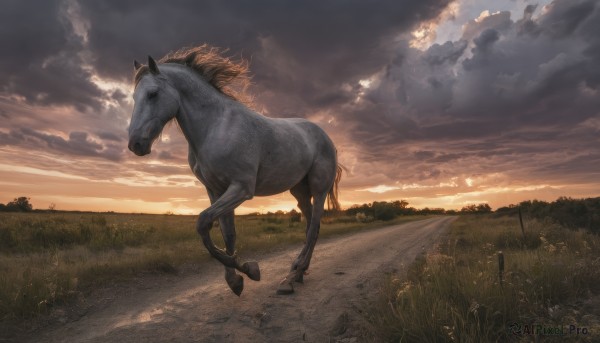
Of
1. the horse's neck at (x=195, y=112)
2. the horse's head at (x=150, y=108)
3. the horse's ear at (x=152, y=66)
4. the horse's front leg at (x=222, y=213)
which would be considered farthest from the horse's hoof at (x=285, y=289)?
the horse's ear at (x=152, y=66)

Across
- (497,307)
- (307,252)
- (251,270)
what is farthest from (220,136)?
(497,307)

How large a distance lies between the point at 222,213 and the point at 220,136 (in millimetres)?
1002

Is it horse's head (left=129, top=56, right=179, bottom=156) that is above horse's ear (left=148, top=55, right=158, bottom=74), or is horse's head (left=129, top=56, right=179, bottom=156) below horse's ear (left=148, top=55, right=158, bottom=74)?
below

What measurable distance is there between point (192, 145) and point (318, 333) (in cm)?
288

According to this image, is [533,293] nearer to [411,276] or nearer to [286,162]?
[411,276]

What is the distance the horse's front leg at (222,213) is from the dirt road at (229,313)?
62 cm

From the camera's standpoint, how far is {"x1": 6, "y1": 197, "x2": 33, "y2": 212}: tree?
3602cm

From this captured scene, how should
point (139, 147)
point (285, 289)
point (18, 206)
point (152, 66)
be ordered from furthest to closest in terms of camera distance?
point (18, 206) → point (285, 289) → point (152, 66) → point (139, 147)

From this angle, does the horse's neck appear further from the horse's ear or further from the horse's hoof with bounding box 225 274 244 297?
the horse's hoof with bounding box 225 274 244 297

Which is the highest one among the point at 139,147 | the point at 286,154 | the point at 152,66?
the point at 152,66

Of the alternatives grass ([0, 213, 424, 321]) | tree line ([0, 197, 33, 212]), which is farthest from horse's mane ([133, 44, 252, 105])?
tree line ([0, 197, 33, 212])

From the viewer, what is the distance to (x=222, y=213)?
4469mm

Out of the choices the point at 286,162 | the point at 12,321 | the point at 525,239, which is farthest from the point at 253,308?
the point at 525,239

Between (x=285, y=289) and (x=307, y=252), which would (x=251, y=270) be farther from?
(x=307, y=252)
